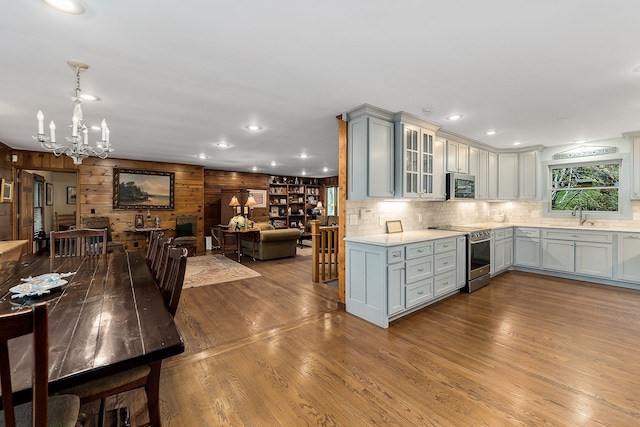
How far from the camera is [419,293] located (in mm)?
3447

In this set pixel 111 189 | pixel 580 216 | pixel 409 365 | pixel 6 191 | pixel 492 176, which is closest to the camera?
pixel 409 365

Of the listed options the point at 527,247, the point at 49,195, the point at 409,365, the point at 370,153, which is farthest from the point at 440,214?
the point at 49,195

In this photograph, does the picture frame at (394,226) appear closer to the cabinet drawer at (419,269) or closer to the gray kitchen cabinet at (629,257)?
the cabinet drawer at (419,269)

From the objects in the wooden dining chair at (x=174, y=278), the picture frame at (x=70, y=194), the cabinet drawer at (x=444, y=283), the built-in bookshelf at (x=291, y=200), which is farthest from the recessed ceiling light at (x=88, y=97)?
the picture frame at (x=70, y=194)

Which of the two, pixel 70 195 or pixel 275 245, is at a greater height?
pixel 70 195

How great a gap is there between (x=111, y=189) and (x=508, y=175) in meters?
8.57

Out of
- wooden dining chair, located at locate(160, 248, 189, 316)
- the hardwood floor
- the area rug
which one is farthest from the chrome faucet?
wooden dining chair, located at locate(160, 248, 189, 316)

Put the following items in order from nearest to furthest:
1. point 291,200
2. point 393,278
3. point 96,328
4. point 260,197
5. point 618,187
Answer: point 96,328 → point 393,278 → point 618,187 → point 260,197 → point 291,200

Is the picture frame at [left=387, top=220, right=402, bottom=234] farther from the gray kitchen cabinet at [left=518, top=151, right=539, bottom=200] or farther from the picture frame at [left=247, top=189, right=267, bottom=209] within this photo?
the picture frame at [left=247, top=189, right=267, bottom=209]

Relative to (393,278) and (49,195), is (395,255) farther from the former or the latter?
(49,195)

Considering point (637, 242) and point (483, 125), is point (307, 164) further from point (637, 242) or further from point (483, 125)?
point (637, 242)

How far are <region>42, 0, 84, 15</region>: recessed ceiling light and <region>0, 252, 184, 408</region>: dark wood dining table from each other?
1651 millimetres

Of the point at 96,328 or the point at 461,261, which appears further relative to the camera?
the point at 461,261

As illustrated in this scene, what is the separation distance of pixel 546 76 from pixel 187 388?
3.80m
